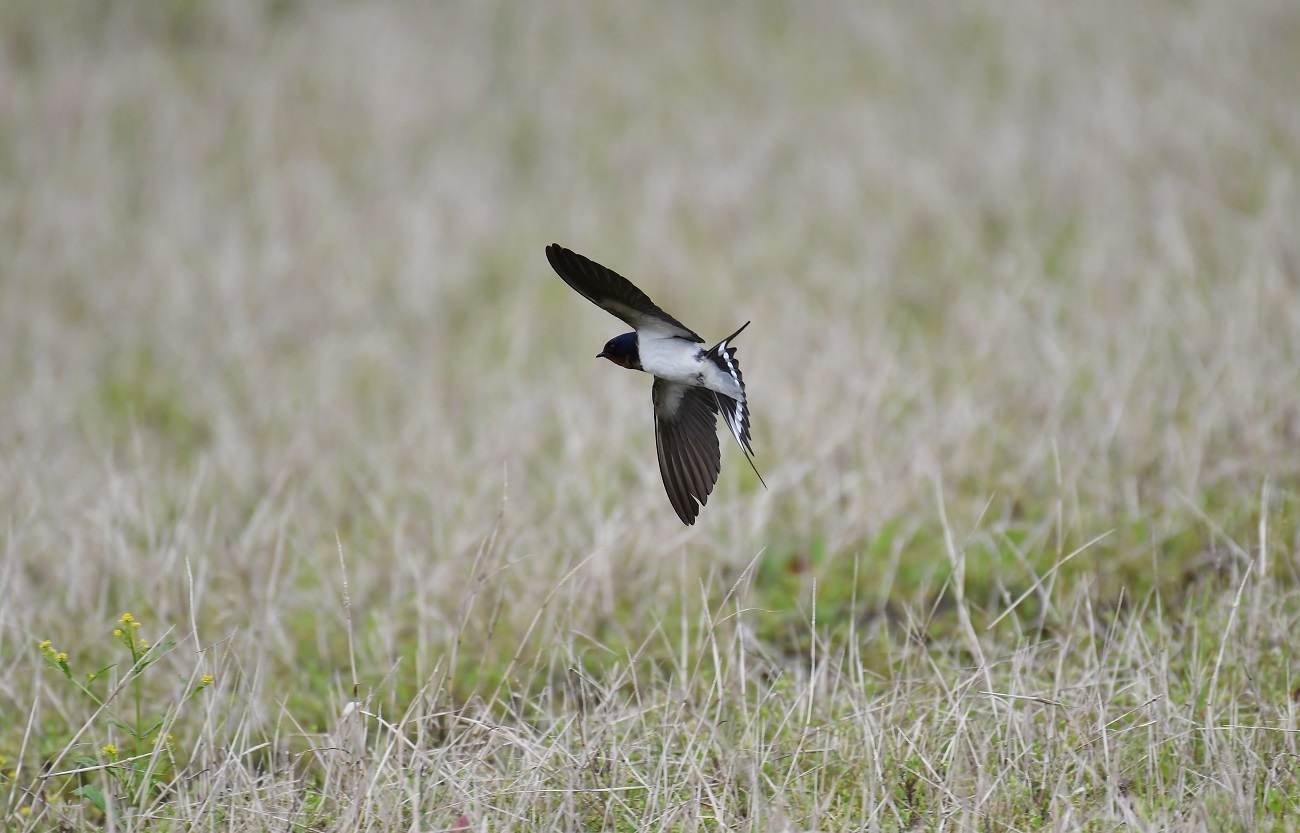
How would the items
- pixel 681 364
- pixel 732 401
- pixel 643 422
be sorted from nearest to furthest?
pixel 681 364, pixel 732 401, pixel 643 422

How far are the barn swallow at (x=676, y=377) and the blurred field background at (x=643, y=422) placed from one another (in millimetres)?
311

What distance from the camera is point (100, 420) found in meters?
4.32

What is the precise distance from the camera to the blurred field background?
2.17m

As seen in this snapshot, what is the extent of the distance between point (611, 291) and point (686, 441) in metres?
0.40

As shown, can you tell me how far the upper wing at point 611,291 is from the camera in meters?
1.75

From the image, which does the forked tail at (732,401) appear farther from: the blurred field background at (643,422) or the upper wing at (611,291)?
the blurred field background at (643,422)

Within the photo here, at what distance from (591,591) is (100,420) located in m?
2.31

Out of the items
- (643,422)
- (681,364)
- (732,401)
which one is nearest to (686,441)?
(732,401)

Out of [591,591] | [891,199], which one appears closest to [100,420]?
[591,591]

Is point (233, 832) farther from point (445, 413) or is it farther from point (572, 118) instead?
point (572, 118)

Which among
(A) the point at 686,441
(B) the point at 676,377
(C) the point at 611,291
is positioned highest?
(C) the point at 611,291

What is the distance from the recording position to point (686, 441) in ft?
6.96

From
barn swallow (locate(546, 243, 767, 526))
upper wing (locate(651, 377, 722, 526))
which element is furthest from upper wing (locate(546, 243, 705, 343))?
upper wing (locate(651, 377, 722, 526))

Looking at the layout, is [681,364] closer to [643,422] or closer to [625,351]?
[625,351]
